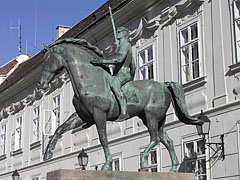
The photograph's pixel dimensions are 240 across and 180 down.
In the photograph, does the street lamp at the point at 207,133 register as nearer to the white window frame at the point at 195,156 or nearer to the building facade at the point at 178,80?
the building facade at the point at 178,80

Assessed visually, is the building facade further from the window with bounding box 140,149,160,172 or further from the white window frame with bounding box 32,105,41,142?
the white window frame with bounding box 32,105,41,142

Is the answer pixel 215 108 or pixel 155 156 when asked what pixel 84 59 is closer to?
pixel 215 108

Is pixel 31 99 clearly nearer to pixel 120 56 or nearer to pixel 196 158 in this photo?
pixel 196 158

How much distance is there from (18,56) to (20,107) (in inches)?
413

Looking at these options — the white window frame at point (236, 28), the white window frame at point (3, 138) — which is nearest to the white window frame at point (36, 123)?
the white window frame at point (3, 138)

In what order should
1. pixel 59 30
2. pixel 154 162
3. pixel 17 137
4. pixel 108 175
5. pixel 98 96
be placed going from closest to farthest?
pixel 108 175, pixel 98 96, pixel 154 162, pixel 17 137, pixel 59 30

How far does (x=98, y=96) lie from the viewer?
869cm

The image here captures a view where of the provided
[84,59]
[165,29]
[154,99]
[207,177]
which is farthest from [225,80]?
[84,59]

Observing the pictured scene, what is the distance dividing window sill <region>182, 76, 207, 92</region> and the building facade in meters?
0.03

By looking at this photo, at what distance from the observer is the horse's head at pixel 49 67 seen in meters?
9.02

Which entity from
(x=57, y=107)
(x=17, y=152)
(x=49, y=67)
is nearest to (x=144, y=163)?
(x=49, y=67)

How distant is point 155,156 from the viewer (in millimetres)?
16688

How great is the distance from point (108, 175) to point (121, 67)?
6.20ft

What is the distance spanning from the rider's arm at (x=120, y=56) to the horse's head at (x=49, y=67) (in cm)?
78
